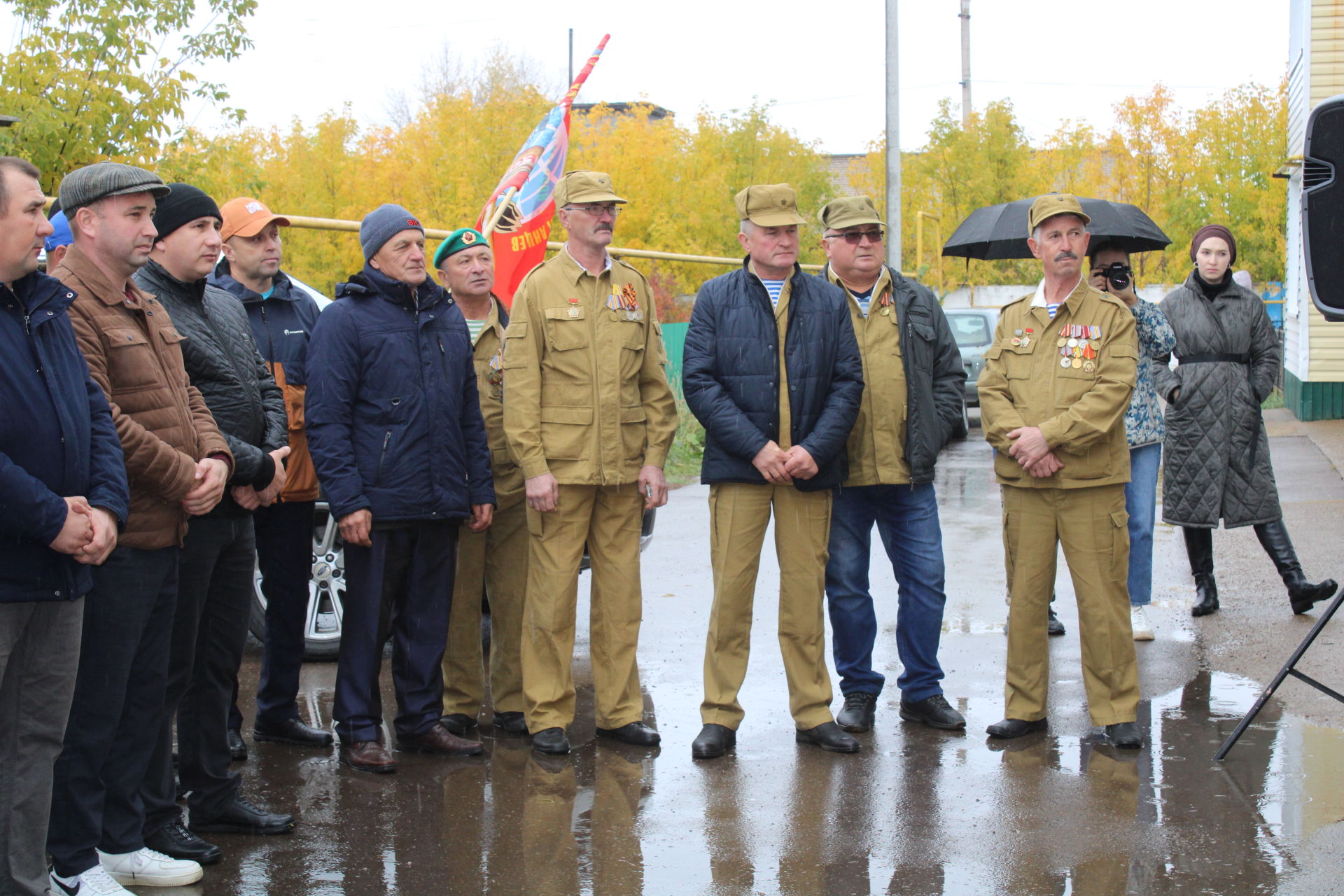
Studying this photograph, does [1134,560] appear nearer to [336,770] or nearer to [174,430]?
[336,770]

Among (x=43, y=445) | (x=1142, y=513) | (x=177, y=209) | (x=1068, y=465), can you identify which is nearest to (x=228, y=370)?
(x=177, y=209)

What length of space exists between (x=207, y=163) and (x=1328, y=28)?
1338 centimetres

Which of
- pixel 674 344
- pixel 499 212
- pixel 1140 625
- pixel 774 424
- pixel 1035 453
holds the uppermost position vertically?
pixel 499 212

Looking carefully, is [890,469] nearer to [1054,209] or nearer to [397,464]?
[1054,209]

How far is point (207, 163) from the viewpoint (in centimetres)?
987

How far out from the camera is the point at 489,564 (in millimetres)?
5668

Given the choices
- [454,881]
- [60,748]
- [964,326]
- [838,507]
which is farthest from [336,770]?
[964,326]

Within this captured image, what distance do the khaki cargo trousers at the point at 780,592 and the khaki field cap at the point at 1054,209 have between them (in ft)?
4.54

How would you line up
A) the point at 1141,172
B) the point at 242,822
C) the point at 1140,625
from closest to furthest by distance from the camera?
the point at 242,822, the point at 1140,625, the point at 1141,172

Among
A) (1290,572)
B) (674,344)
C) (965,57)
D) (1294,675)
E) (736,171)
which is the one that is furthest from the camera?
(965,57)

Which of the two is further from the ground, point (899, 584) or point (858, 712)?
point (899, 584)

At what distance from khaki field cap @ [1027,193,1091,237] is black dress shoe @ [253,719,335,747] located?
3.49 meters

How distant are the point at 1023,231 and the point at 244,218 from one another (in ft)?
14.0

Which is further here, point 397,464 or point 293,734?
point 293,734
